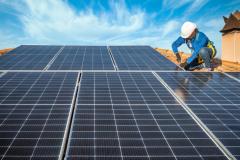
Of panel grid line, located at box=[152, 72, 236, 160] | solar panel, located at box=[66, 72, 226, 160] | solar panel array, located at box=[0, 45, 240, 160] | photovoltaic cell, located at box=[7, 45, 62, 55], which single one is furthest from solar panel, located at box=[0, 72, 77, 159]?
photovoltaic cell, located at box=[7, 45, 62, 55]

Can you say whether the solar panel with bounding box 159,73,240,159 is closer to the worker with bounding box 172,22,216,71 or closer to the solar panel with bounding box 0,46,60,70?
the worker with bounding box 172,22,216,71

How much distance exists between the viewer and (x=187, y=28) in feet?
51.1

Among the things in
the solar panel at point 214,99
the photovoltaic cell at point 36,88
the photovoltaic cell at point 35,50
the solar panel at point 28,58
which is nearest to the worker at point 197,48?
the solar panel at point 214,99

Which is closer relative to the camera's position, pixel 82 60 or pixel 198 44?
pixel 198 44

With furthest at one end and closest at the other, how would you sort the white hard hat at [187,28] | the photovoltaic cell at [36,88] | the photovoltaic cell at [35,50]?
the photovoltaic cell at [35,50] < the white hard hat at [187,28] < the photovoltaic cell at [36,88]

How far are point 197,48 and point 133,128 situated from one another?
8.92 metres

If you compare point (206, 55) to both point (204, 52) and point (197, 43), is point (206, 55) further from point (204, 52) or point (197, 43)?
point (197, 43)

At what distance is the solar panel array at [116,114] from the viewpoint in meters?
6.56

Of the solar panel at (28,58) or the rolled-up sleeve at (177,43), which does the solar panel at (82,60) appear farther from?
the rolled-up sleeve at (177,43)

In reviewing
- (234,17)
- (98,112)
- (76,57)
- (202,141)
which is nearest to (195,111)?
(202,141)

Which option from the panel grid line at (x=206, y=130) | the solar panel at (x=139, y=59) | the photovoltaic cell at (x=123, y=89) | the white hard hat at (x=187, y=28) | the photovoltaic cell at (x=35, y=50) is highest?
the white hard hat at (x=187, y=28)

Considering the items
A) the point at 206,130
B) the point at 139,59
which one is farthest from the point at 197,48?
the point at 206,130

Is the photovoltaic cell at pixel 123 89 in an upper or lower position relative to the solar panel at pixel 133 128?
upper

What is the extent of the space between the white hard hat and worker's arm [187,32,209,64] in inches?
18.7
